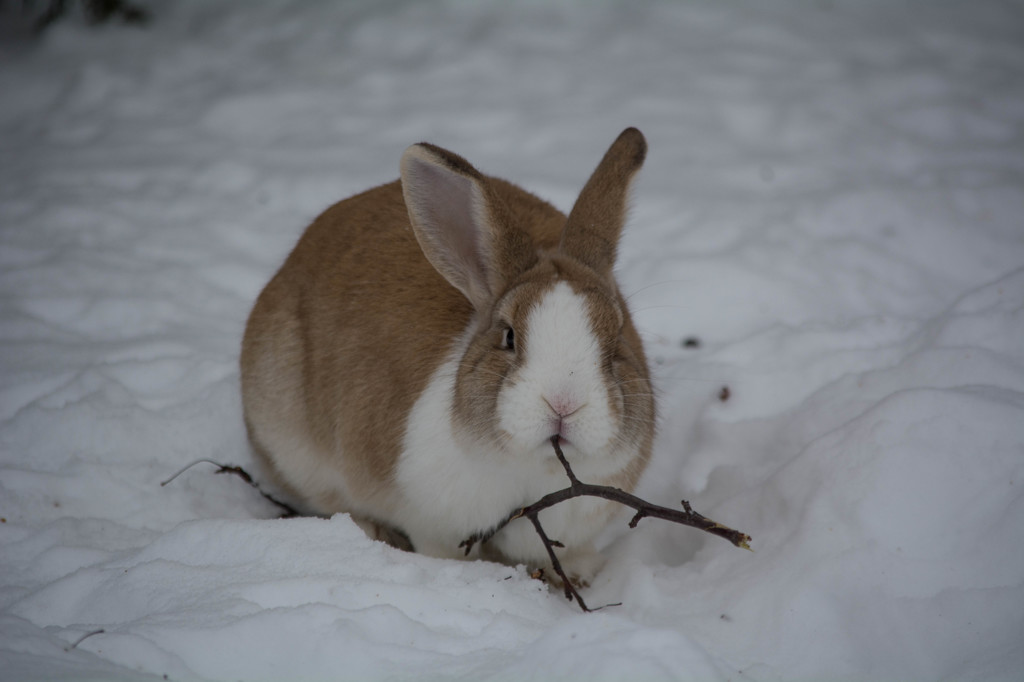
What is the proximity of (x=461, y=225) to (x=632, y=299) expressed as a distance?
1809 mm

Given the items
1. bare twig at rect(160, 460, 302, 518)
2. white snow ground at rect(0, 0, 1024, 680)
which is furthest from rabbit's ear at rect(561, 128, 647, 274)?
bare twig at rect(160, 460, 302, 518)

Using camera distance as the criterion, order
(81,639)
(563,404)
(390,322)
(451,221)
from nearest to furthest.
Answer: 1. (81,639)
2. (563,404)
3. (451,221)
4. (390,322)

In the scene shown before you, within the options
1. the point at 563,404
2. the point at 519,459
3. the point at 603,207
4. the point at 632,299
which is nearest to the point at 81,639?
the point at 519,459

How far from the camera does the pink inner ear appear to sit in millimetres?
3057

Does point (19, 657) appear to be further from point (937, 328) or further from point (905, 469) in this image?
point (937, 328)

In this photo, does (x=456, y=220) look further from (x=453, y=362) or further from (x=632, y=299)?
(x=632, y=299)

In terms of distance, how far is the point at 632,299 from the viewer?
4.76 m

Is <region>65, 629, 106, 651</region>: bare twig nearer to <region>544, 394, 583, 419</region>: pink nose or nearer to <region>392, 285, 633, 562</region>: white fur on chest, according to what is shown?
<region>392, 285, 633, 562</region>: white fur on chest

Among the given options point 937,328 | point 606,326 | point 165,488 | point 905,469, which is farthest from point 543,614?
point 937,328

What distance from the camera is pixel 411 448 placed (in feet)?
10.4

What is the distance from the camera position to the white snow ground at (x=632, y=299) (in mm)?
2568

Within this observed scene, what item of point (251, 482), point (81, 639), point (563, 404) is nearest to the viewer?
point (81, 639)

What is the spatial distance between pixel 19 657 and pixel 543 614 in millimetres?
1526

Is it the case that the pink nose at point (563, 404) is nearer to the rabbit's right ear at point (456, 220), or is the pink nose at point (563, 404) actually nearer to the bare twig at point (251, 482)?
the rabbit's right ear at point (456, 220)
